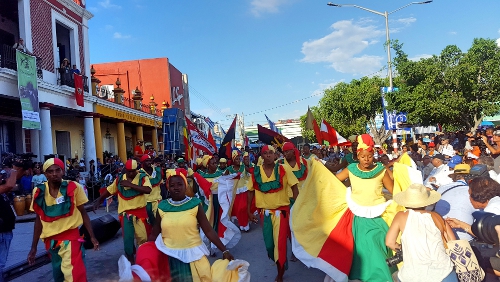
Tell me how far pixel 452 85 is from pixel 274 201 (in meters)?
16.5

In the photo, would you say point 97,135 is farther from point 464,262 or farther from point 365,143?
point 464,262

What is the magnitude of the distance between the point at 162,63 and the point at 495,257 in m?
34.1

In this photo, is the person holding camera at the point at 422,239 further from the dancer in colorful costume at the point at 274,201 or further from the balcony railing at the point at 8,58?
the balcony railing at the point at 8,58

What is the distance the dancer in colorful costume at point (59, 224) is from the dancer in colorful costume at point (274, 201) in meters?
2.18

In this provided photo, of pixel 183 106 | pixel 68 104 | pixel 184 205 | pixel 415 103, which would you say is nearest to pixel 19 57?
pixel 68 104

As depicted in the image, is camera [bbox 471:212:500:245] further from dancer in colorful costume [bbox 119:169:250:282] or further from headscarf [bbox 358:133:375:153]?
dancer in colorful costume [bbox 119:169:250:282]

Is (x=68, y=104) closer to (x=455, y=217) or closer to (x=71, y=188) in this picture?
(x=71, y=188)

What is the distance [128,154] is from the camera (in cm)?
2655

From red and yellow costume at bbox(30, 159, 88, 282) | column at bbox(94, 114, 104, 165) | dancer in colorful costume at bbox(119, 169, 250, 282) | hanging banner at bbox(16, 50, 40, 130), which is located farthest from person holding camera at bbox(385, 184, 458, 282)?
column at bbox(94, 114, 104, 165)

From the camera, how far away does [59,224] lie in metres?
4.69

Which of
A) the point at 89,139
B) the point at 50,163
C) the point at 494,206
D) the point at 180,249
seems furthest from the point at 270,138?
the point at 89,139

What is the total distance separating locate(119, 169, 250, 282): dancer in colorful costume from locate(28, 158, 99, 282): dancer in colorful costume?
1.18 metres

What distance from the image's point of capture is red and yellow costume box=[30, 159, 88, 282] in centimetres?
458

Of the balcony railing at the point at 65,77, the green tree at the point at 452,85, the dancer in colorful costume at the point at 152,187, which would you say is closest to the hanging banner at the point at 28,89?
the balcony railing at the point at 65,77
